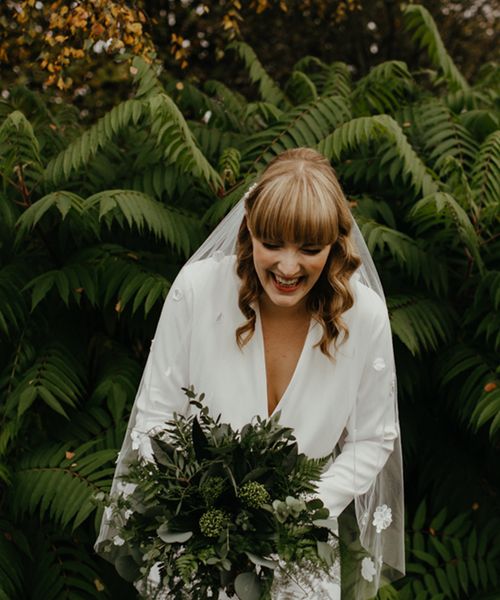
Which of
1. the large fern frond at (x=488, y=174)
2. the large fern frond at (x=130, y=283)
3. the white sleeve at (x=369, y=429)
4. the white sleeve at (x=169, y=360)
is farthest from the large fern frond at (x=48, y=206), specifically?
the large fern frond at (x=488, y=174)

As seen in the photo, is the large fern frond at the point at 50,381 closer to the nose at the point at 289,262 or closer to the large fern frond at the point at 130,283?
the large fern frond at the point at 130,283

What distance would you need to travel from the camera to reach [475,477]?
4371 mm

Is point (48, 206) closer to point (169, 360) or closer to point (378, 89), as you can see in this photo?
point (169, 360)

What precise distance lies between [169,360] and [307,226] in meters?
0.75

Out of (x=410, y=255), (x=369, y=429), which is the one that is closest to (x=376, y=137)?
(x=410, y=255)

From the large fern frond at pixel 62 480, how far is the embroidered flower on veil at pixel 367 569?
1.15 m

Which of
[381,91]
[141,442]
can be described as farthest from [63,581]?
[381,91]

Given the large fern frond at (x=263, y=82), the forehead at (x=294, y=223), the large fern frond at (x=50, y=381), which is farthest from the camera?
the large fern frond at (x=263, y=82)

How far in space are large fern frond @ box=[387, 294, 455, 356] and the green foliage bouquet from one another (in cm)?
164

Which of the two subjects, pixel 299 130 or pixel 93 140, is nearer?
pixel 93 140

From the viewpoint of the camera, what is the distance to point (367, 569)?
3.11m

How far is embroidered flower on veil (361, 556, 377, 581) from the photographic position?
3.10 meters

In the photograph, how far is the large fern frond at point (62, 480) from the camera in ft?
11.6

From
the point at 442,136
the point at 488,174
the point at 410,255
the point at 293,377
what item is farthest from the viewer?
the point at 442,136
